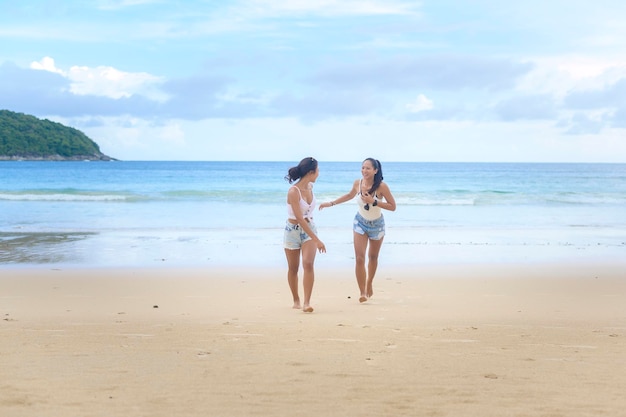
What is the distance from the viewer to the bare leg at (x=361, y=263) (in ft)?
25.6

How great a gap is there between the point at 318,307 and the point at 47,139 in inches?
4623

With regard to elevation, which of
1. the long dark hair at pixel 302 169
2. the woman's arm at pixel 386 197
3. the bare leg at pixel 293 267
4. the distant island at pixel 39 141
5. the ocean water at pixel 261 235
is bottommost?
the ocean water at pixel 261 235

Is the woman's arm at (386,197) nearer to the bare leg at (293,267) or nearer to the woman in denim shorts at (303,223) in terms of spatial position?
the woman in denim shorts at (303,223)

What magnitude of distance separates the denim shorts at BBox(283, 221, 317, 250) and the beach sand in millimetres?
690

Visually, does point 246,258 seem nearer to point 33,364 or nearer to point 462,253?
point 462,253

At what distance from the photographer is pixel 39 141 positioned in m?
114

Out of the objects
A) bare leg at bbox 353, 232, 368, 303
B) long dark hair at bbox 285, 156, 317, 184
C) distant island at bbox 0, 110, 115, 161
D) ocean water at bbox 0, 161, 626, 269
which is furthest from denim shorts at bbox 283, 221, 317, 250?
distant island at bbox 0, 110, 115, 161

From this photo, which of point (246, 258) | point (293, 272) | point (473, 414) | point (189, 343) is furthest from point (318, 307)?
point (246, 258)

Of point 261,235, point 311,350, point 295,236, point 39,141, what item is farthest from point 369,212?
point 39,141

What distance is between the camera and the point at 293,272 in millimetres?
7363

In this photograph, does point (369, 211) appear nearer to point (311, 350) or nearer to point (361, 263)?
point (361, 263)

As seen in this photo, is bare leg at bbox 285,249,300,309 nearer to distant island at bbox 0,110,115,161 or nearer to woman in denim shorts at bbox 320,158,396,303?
woman in denim shorts at bbox 320,158,396,303

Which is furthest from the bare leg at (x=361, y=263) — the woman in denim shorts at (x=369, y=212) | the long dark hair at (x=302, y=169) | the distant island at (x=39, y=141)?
the distant island at (x=39, y=141)

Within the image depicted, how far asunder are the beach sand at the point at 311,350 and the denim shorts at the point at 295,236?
0.69 metres
